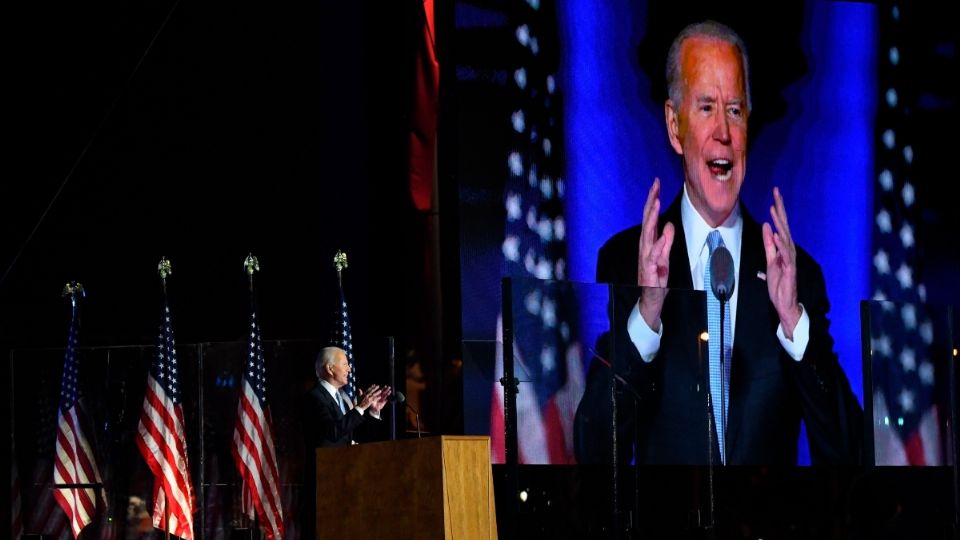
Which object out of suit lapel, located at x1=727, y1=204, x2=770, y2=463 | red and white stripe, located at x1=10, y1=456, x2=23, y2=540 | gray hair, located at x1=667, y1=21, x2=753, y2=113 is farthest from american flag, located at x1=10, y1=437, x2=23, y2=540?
gray hair, located at x1=667, y1=21, x2=753, y2=113

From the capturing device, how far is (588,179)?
33.9 ft

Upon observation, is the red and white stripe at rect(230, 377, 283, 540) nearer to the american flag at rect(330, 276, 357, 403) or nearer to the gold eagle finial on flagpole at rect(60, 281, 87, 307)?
the american flag at rect(330, 276, 357, 403)

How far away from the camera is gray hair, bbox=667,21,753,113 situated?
1088 centimetres

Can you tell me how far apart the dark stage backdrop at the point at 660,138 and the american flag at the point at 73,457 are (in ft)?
7.36

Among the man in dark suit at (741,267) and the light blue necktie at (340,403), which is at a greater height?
the man in dark suit at (741,267)

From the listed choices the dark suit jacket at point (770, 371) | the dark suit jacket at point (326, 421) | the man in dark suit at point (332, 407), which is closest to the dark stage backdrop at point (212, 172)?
the man in dark suit at point (332, 407)

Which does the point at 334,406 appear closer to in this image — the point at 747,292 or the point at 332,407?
the point at 332,407

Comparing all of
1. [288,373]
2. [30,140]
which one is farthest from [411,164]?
[30,140]

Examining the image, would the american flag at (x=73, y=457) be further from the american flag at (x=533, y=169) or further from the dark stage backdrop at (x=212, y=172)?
the american flag at (x=533, y=169)

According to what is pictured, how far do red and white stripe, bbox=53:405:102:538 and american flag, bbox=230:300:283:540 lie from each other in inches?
33.1

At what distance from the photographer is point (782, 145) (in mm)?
11242

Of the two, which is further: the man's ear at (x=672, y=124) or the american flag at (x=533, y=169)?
the man's ear at (x=672, y=124)

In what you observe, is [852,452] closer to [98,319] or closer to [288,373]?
[288,373]

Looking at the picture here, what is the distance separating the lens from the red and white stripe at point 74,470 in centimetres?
912
